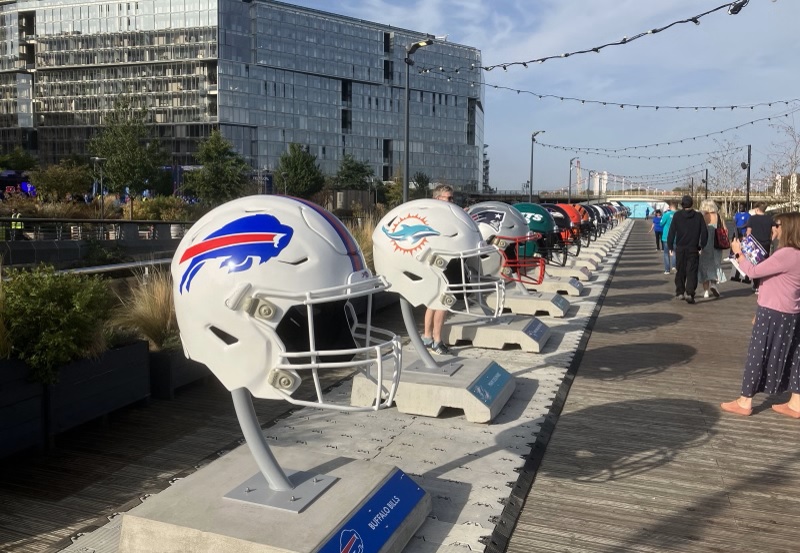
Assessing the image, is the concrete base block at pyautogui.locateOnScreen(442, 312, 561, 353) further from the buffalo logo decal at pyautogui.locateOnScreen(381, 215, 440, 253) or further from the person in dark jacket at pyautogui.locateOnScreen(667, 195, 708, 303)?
the person in dark jacket at pyautogui.locateOnScreen(667, 195, 708, 303)

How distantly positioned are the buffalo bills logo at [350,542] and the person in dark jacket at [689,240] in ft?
35.1

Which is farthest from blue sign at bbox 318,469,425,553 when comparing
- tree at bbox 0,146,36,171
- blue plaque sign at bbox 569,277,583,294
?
tree at bbox 0,146,36,171

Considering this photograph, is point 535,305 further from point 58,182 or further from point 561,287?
point 58,182

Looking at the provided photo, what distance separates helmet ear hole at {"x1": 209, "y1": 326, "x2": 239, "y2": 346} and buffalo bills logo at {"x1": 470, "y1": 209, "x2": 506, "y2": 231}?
593cm

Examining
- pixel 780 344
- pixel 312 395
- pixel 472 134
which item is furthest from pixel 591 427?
pixel 472 134

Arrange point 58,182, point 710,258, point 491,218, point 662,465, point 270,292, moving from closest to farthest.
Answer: point 270,292 → point 662,465 → point 491,218 → point 710,258 → point 58,182

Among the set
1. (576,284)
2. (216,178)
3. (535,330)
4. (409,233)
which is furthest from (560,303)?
(216,178)

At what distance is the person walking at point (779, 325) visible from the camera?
20.1 ft

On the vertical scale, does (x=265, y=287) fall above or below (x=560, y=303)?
above

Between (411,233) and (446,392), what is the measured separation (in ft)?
4.53

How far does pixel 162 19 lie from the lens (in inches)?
3241

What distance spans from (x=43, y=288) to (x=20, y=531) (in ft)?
6.29

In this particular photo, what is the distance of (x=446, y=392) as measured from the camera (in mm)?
5973

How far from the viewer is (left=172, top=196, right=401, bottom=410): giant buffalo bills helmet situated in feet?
9.99
